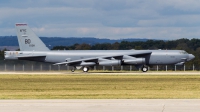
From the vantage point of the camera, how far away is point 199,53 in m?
103

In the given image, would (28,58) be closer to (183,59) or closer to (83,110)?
(183,59)

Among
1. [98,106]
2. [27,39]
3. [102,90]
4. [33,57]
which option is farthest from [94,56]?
[98,106]

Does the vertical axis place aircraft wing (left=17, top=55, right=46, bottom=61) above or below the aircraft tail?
below

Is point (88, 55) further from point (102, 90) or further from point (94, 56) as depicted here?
point (102, 90)

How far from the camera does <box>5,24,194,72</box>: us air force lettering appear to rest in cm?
6594

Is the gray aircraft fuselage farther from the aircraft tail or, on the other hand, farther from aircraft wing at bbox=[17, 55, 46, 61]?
the aircraft tail

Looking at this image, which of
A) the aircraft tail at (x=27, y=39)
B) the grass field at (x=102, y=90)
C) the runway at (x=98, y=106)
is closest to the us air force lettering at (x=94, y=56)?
the aircraft tail at (x=27, y=39)

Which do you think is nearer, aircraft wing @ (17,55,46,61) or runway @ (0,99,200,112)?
runway @ (0,99,200,112)

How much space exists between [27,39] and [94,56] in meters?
8.80

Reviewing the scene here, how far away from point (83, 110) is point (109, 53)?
47.8 meters

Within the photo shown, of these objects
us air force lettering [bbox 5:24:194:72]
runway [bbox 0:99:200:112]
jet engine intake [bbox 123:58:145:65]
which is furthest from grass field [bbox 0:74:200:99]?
jet engine intake [bbox 123:58:145:65]

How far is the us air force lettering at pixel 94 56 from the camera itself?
216 ft

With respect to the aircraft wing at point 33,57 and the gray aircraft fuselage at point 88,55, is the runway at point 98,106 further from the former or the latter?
the aircraft wing at point 33,57

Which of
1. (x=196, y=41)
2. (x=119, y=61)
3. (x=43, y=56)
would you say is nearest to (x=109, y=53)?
(x=119, y=61)
